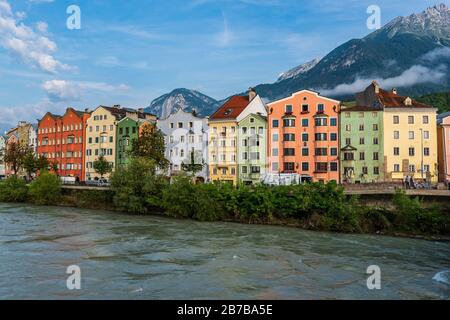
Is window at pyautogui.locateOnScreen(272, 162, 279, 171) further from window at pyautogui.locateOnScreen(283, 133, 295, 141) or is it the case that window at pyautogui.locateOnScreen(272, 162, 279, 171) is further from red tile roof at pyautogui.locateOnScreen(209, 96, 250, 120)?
red tile roof at pyautogui.locateOnScreen(209, 96, 250, 120)

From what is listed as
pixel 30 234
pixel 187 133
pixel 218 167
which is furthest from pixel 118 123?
pixel 30 234

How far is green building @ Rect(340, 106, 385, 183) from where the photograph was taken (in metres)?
70.2

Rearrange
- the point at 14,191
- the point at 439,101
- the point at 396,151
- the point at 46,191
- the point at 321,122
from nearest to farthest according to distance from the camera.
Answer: the point at 46,191 → the point at 396,151 → the point at 14,191 → the point at 321,122 → the point at 439,101

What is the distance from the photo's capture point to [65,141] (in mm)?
104312

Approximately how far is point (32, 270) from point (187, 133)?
64.1 metres

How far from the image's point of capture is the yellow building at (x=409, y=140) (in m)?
68.7

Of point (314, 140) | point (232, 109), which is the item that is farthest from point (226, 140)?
point (314, 140)

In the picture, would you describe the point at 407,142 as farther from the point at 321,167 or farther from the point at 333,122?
the point at 321,167

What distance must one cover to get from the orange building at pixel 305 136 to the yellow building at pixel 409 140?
328 inches

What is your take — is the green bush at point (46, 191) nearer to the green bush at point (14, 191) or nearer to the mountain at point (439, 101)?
the green bush at point (14, 191)

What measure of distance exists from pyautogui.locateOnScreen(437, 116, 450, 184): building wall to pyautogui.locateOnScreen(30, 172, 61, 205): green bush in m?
62.3

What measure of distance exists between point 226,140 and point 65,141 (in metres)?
46.8

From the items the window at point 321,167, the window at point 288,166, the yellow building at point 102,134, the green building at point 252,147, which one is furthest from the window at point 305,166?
the yellow building at point 102,134

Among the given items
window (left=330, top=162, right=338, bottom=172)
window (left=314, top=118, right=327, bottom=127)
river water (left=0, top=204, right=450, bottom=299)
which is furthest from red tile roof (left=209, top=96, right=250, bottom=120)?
river water (left=0, top=204, right=450, bottom=299)
